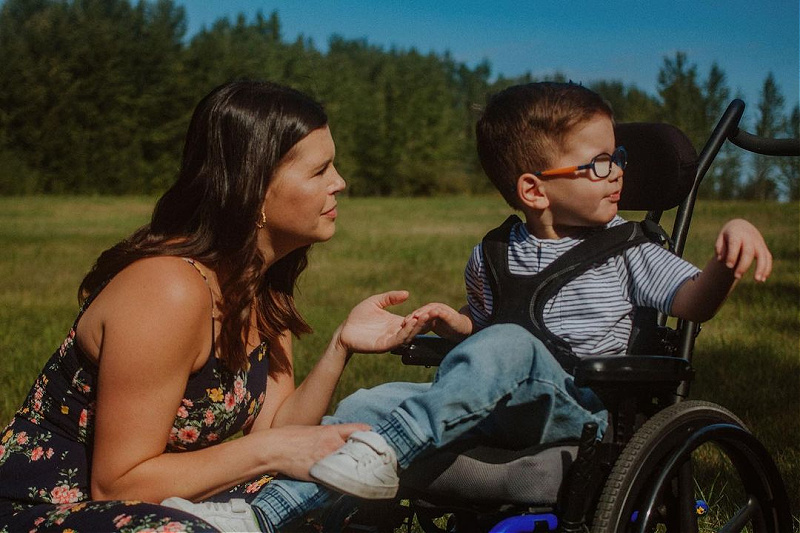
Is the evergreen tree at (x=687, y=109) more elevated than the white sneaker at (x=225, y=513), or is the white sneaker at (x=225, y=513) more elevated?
the evergreen tree at (x=687, y=109)

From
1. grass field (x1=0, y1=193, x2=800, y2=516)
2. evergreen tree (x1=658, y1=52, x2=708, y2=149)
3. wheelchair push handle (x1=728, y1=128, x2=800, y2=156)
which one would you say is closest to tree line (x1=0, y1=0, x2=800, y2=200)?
evergreen tree (x1=658, y1=52, x2=708, y2=149)

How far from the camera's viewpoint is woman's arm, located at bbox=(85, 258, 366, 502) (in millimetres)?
2148

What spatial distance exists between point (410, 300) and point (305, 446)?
6975mm

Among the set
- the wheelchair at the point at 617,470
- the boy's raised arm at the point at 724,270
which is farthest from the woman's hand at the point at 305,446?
the boy's raised arm at the point at 724,270

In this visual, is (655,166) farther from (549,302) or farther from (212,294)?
(212,294)

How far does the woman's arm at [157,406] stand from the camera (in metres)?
2.15

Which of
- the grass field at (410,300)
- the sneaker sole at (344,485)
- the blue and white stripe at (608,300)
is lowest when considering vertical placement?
the grass field at (410,300)

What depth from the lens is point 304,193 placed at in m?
2.44

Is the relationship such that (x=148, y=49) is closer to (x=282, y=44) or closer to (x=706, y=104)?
(x=282, y=44)

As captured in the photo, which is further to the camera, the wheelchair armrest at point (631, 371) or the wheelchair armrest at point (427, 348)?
the wheelchair armrest at point (427, 348)

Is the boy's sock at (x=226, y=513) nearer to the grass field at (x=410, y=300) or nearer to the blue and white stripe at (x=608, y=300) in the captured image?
the blue and white stripe at (x=608, y=300)

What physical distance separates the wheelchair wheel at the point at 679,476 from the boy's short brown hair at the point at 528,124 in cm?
81

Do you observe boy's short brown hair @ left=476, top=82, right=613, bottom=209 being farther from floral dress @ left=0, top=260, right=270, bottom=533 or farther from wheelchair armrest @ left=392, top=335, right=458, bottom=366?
floral dress @ left=0, top=260, right=270, bottom=533

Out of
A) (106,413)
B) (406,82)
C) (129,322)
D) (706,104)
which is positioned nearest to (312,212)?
(129,322)
